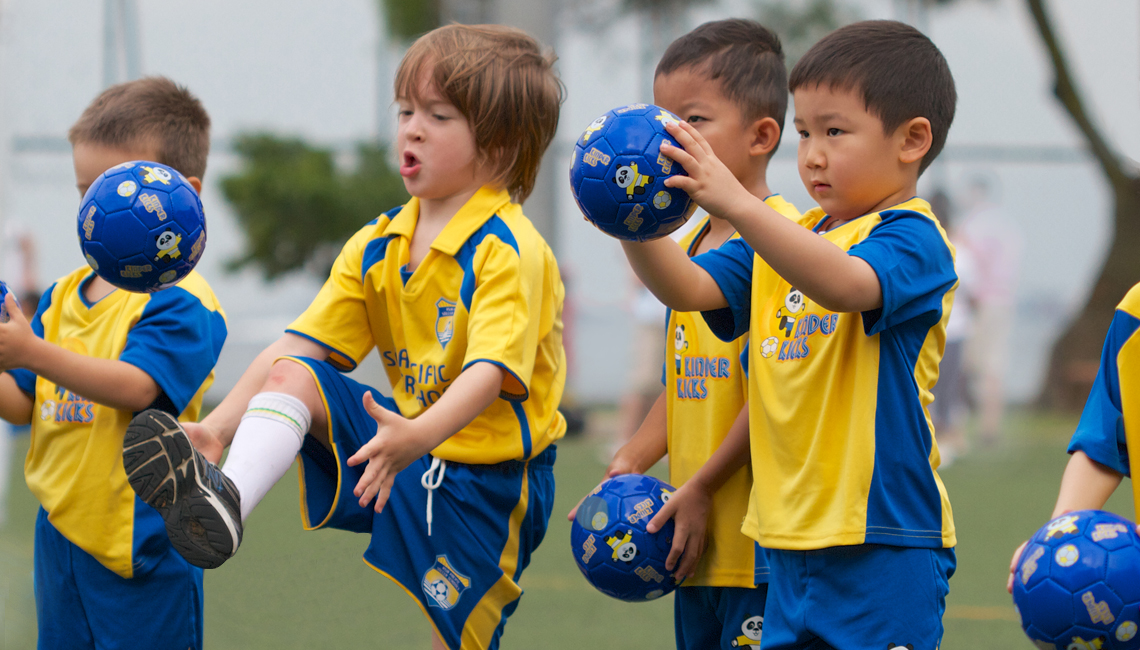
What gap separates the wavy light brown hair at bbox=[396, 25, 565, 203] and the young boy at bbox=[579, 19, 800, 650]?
338 mm

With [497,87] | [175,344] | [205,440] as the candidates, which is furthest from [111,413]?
[497,87]

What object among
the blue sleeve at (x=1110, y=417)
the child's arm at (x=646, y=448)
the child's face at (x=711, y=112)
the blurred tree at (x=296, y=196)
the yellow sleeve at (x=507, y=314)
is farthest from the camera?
the blurred tree at (x=296, y=196)

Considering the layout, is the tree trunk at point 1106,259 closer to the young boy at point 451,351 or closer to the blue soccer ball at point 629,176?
the young boy at point 451,351

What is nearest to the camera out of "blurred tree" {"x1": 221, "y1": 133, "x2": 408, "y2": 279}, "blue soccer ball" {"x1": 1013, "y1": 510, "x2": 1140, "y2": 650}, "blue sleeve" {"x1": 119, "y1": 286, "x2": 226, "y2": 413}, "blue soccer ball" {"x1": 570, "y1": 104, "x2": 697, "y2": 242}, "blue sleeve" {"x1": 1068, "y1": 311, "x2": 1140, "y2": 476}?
"blue soccer ball" {"x1": 1013, "y1": 510, "x2": 1140, "y2": 650}

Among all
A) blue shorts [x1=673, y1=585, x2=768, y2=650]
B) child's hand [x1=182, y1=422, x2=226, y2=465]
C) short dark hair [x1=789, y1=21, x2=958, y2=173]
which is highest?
short dark hair [x1=789, y1=21, x2=958, y2=173]

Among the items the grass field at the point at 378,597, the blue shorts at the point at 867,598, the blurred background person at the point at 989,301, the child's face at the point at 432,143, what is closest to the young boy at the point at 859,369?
the blue shorts at the point at 867,598

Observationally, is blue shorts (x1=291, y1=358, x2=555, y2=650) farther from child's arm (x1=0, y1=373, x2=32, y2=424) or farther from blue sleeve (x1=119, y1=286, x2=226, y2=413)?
child's arm (x1=0, y1=373, x2=32, y2=424)

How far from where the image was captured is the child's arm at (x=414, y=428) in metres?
2.19

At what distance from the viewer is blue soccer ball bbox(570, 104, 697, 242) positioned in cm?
201

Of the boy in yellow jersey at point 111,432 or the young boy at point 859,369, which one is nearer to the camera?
the young boy at point 859,369

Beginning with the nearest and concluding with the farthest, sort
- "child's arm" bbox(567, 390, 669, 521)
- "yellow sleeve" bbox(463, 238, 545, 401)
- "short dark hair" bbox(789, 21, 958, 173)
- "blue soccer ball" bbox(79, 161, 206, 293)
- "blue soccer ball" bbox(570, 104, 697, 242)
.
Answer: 1. "blue soccer ball" bbox(570, 104, 697, 242)
2. "short dark hair" bbox(789, 21, 958, 173)
3. "blue soccer ball" bbox(79, 161, 206, 293)
4. "yellow sleeve" bbox(463, 238, 545, 401)
5. "child's arm" bbox(567, 390, 669, 521)

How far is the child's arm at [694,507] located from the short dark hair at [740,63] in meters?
0.73

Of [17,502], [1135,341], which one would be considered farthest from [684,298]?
[17,502]

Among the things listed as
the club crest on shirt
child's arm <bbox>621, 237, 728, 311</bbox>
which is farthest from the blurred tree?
child's arm <bbox>621, 237, 728, 311</bbox>
